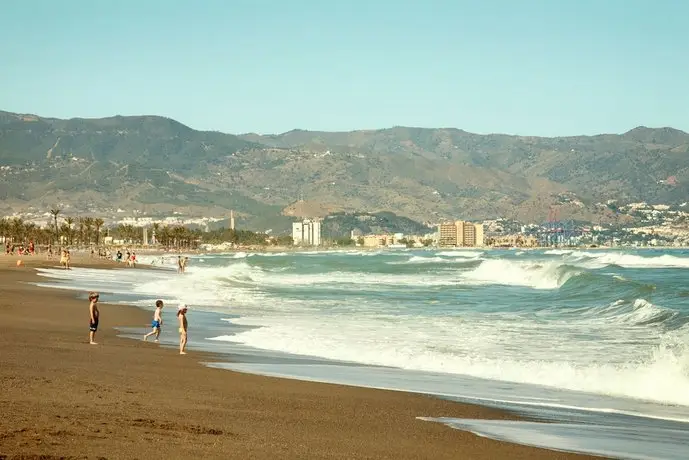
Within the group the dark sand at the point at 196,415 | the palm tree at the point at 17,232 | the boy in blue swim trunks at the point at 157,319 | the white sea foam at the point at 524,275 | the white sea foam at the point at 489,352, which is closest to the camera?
the dark sand at the point at 196,415

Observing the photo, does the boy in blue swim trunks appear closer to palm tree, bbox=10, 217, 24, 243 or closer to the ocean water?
the ocean water

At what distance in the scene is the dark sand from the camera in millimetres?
9227

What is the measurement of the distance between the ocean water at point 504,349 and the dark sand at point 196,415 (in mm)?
852

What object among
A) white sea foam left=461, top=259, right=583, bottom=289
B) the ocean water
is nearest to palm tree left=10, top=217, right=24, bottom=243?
white sea foam left=461, top=259, right=583, bottom=289

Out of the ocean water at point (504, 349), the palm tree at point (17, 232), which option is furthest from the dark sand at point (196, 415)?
the palm tree at point (17, 232)

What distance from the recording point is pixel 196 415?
11.3 metres

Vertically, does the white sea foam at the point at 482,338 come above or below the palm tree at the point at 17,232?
below

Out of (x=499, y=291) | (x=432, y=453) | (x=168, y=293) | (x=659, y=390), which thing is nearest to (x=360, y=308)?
(x=168, y=293)

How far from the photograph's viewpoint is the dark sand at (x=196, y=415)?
30.3 feet

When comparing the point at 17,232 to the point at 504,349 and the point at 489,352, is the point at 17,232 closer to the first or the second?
the point at 504,349

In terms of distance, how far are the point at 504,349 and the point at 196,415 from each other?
41.8 feet

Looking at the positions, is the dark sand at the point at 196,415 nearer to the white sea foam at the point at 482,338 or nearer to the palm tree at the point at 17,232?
the white sea foam at the point at 482,338

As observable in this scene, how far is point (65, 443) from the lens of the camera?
8.83 m

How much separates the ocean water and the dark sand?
0.85 meters
